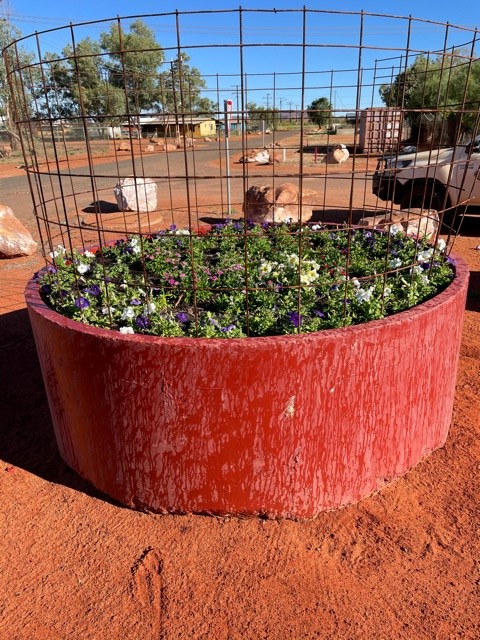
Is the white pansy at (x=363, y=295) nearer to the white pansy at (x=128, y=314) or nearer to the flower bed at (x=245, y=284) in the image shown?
the flower bed at (x=245, y=284)

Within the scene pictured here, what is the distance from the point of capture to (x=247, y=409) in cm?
261

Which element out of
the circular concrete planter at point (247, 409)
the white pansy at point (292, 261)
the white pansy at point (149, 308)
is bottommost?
the circular concrete planter at point (247, 409)

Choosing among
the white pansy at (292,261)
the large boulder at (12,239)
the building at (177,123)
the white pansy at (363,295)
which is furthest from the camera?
the large boulder at (12,239)

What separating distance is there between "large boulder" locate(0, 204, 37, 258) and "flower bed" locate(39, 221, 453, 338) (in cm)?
428

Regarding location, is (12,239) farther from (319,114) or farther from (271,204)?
(319,114)

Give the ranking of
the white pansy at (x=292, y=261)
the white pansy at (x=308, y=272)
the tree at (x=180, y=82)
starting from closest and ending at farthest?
the tree at (x=180, y=82)
the white pansy at (x=308, y=272)
the white pansy at (x=292, y=261)

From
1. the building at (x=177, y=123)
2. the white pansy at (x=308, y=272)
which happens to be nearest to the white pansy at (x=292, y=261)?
the white pansy at (x=308, y=272)

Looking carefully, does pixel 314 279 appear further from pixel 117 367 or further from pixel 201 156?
pixel 201 156

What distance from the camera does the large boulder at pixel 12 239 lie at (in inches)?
330

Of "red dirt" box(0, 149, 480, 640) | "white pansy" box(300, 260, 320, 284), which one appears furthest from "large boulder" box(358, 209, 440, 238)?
"red dirt" box(0, 149, 480, 640)

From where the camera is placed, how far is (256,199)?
10.1 meters

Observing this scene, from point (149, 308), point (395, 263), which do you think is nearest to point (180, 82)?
point (149, 308)

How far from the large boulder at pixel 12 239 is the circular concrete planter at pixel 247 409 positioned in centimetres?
602

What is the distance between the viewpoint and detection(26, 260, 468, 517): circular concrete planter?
2574 mm
